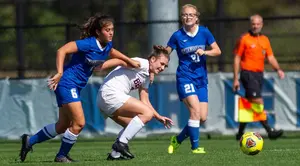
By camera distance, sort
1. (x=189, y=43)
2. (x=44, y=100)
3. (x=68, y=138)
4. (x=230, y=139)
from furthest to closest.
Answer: (x=44, y=100) < (x=230, y=139) < (x=189, y=43) < (x=68, y=138)

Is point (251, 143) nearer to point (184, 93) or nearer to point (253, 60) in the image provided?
point (184, 93)

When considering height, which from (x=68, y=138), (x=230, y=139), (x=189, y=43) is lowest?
(x=230, y=139)

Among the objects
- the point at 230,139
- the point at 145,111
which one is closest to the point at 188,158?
the point at 145,111

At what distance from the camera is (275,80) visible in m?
18.4

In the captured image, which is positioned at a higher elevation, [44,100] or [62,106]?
[62,106]

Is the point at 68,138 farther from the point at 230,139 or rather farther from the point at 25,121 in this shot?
the point at 25,121

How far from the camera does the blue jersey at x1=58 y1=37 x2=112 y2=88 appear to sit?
37.9ft

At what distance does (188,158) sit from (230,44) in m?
8.49

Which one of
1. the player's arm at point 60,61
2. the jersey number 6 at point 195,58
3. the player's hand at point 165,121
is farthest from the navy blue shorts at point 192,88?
Result: the player's arm at point 60,61

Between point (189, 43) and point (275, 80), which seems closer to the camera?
point (189, 43)

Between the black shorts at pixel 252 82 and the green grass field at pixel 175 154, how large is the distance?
870mm

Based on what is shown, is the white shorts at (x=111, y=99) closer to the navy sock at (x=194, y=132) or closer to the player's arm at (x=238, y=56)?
the navy sock at (x=194, y=132)

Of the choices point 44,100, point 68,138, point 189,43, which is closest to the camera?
point 68,138

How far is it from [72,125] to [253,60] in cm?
593
